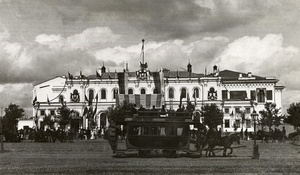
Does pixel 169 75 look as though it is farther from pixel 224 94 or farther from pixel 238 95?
pixel 238 95

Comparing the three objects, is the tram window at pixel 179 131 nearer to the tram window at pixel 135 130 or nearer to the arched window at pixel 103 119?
the tram window at pixel 135 130

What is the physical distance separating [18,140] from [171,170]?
30030mm

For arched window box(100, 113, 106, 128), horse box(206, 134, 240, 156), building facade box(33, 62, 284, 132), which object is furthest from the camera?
building facade box(33, 62, 284, 132)

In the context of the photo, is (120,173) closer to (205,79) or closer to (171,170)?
(171,170)

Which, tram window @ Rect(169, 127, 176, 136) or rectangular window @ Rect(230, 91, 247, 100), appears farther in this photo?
rectangular window @ Rect(230, 91, 247, 100)

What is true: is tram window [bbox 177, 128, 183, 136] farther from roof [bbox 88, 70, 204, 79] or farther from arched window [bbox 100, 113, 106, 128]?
roof [bbox 88, 70, 204, 79]

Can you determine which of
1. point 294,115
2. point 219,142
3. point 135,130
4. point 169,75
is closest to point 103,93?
point 169,75

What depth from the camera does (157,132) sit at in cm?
1931

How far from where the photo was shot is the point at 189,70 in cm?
8950

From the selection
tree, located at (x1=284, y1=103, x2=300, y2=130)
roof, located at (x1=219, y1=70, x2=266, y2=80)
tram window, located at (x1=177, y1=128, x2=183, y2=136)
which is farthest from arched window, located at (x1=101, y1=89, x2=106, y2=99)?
tram window, located at (x1=177, y1=128, x2=183, y2=136)

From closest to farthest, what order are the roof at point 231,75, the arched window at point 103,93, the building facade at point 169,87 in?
the building facade at point 169,87, the arched window at point 103,93, the roof at point 231,75

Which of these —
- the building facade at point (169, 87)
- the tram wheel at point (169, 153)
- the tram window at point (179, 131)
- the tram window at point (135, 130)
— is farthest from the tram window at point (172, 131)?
the building facade at point (169, 87)

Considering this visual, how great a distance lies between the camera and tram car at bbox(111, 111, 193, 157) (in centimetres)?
1927

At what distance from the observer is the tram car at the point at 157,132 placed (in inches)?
758
